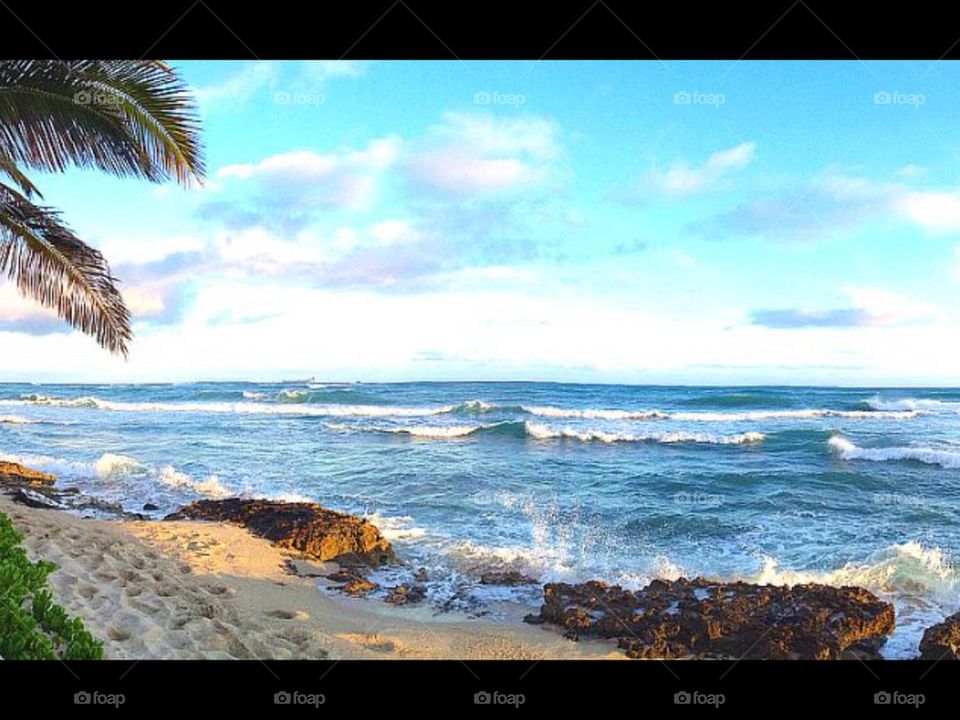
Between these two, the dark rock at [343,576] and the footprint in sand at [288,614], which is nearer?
the footprint in sand at [288,614]

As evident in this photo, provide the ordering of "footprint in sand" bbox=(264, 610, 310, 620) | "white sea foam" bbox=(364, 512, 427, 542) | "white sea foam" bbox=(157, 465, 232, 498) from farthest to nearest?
"white sea foam" bbox=(157, 465, 232, 498), "white sea foam" bbox=(364, 512, 427, 542), "footprint in sand" bbox=(264, 610, 310, 620)

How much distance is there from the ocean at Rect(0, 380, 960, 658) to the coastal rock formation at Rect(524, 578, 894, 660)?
0.26 meters

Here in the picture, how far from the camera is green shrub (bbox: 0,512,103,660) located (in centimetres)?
Result: 279

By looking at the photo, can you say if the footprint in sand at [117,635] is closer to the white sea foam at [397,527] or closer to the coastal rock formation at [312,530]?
the coastal rock formation at [312,530]

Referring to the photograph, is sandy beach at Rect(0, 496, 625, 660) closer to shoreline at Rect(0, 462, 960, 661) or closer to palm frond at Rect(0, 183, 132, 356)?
shoreline at Rect(0, 462, 960, 661)

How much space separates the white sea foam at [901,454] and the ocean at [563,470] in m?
0.04

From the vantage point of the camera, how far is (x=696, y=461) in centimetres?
984

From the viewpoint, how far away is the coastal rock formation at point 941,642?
12.1 feet

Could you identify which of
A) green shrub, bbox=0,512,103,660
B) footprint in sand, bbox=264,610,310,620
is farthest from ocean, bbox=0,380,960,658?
green shrub, bbox=0,512,103,660

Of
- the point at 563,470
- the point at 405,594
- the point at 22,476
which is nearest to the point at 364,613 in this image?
the point at 405,594

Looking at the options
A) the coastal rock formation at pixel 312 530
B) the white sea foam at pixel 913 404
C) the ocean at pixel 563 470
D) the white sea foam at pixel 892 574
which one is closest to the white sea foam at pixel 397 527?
the ocean at pixel 563 470

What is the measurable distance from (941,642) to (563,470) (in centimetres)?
589

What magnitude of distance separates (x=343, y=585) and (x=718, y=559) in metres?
3.37
